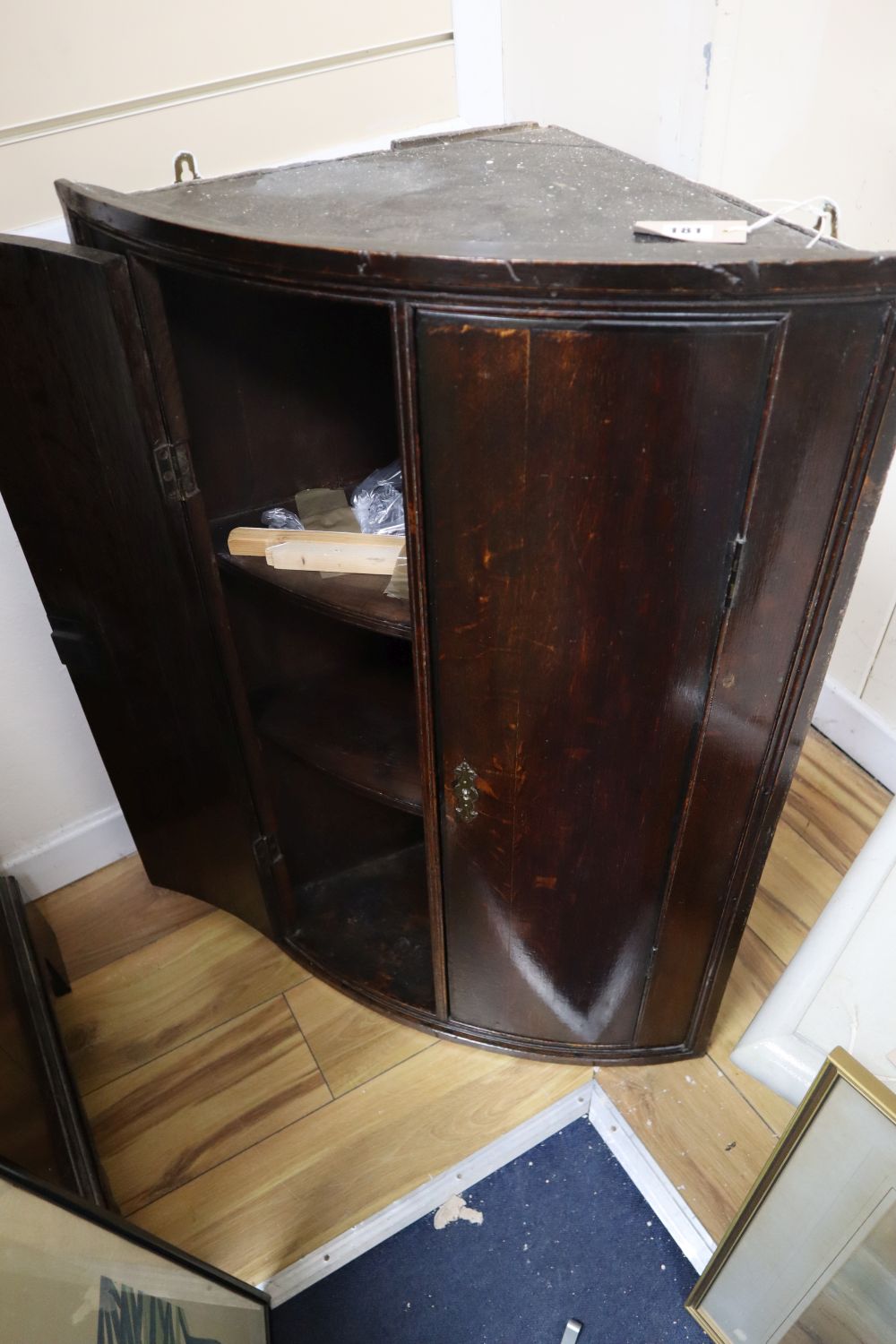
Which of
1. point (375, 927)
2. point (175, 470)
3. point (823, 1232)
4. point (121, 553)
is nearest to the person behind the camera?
point (823, 1232)

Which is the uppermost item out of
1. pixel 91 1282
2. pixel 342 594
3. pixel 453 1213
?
pixel 342 594

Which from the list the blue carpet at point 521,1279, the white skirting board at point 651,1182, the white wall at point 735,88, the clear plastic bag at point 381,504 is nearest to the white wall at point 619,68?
the white wall at point 735,88

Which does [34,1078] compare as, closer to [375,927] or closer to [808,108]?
[375,927]

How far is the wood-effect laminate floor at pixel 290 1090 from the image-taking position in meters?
1.29

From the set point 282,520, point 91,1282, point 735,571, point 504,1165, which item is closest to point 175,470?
point 282,520

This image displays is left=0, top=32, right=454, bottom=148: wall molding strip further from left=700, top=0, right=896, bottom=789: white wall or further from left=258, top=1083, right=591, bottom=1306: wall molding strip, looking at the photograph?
left=258, top=1083, right=591, bottom=1306: wall molding strip

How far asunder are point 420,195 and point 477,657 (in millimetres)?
471

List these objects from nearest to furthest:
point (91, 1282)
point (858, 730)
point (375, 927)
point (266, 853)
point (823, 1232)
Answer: point (91, 1282) → point (823, 1232) → point (266, 853) → point (375, 927) → point (858, 730)

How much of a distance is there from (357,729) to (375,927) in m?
0.43

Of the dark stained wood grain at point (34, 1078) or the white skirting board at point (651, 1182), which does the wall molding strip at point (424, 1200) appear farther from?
the dark stained wood grain at point (34, 1078)

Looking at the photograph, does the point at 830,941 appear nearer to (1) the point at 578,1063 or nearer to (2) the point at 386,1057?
(1) the point at 578,1063

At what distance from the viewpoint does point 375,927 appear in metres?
1.56

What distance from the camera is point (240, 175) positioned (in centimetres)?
105

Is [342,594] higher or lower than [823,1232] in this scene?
higher
